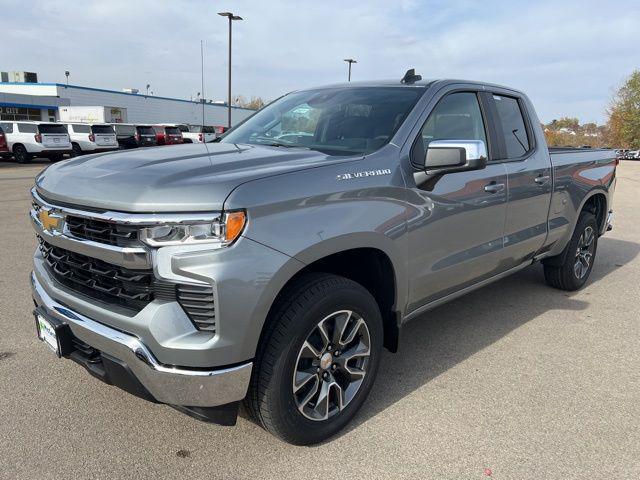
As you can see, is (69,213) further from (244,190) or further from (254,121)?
(254,121)

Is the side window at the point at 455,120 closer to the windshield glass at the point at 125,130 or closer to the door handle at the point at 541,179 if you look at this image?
the door handle at the point at 541,179

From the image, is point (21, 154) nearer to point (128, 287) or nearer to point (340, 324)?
point (128, 287)

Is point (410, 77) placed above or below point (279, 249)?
above

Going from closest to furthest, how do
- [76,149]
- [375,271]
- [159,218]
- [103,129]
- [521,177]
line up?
[159,218] < [375,271] < [521,177] < [76,149] < [103,129]

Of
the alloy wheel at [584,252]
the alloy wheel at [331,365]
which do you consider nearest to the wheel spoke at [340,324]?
the alloy wheel at [331,365]

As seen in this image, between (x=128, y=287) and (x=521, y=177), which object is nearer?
(x=128, y=287)

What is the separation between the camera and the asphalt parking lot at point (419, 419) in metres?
2.54

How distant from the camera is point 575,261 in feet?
17.0

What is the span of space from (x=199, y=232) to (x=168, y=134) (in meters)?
28.3

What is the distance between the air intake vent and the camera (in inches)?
83.7

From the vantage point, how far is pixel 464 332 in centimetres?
420

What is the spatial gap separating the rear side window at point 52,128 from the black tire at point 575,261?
71.0ft

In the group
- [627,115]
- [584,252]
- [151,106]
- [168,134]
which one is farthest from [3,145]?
[627,115]

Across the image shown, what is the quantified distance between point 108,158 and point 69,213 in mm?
489
